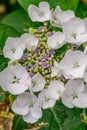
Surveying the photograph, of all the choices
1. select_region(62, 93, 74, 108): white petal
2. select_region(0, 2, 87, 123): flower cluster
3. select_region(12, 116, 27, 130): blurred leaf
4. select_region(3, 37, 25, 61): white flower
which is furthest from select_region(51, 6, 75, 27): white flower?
select_region(12, 116, 27, 130): blurred leaf

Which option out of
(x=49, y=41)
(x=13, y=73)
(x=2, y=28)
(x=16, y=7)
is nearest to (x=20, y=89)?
(x=13, y=73)

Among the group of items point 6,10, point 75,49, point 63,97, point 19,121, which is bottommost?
point 6,10

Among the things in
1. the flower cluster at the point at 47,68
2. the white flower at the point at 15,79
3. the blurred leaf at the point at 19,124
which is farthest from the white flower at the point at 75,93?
the blurred leaf at the point at 19,124

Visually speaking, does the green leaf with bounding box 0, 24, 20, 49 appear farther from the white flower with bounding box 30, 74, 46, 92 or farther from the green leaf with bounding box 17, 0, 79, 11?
the white flower with bounding box 30, 74, 46, 92

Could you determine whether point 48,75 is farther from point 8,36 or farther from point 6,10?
point 6,10

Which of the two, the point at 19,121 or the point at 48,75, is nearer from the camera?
the point at 48,75

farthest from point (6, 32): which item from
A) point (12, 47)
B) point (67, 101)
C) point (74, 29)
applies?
point (67, 101)

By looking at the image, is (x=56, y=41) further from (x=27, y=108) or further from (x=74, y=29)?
(x=27, y=108)

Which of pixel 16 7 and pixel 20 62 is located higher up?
pixel 20 62
